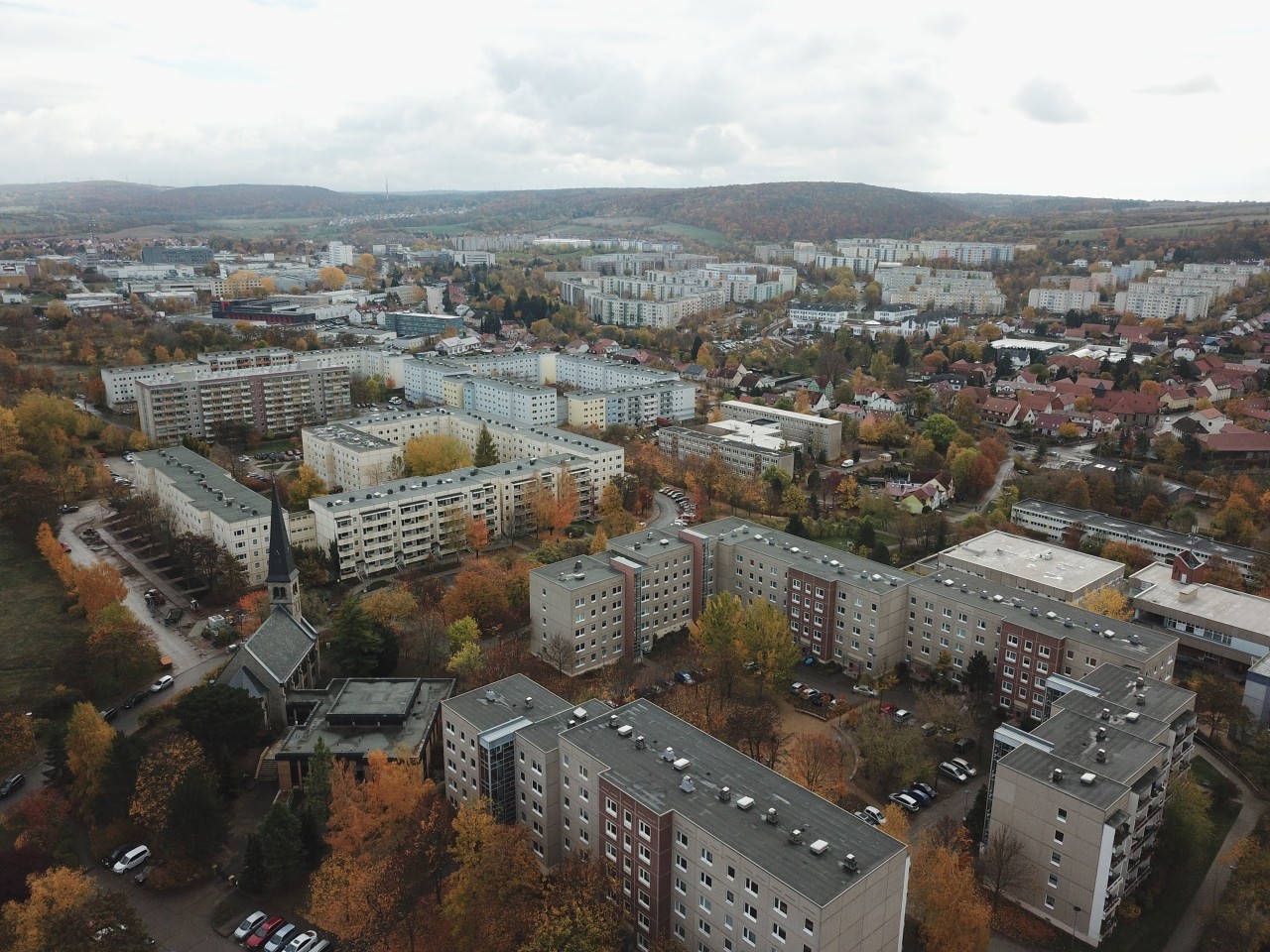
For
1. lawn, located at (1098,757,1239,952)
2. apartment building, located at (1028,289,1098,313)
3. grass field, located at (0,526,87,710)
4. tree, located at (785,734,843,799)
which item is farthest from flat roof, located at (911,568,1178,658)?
apartment building, located at (1028,289,1098,313)

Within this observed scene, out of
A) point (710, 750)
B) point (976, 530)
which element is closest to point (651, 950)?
point (710, 750)

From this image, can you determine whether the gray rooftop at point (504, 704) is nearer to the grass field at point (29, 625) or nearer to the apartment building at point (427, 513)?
the grass field at point (29, 625)

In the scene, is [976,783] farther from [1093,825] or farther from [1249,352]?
[1249,352]

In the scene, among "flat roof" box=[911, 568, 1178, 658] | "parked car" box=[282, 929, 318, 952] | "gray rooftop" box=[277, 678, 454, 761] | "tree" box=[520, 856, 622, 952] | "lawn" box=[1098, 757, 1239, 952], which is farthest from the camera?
"flat roof" box=[911, 568, 1178, 658]

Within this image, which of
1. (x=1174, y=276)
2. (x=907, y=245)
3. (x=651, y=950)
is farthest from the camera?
Result: (x=907, y=245)

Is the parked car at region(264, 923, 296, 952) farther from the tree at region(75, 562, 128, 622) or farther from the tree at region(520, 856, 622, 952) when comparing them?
the tree at region(75, 562, 128, 622)

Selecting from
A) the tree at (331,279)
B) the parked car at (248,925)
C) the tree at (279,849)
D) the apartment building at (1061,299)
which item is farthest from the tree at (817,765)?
the tree at (331,279)

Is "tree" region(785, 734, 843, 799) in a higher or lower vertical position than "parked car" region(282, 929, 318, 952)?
higher
